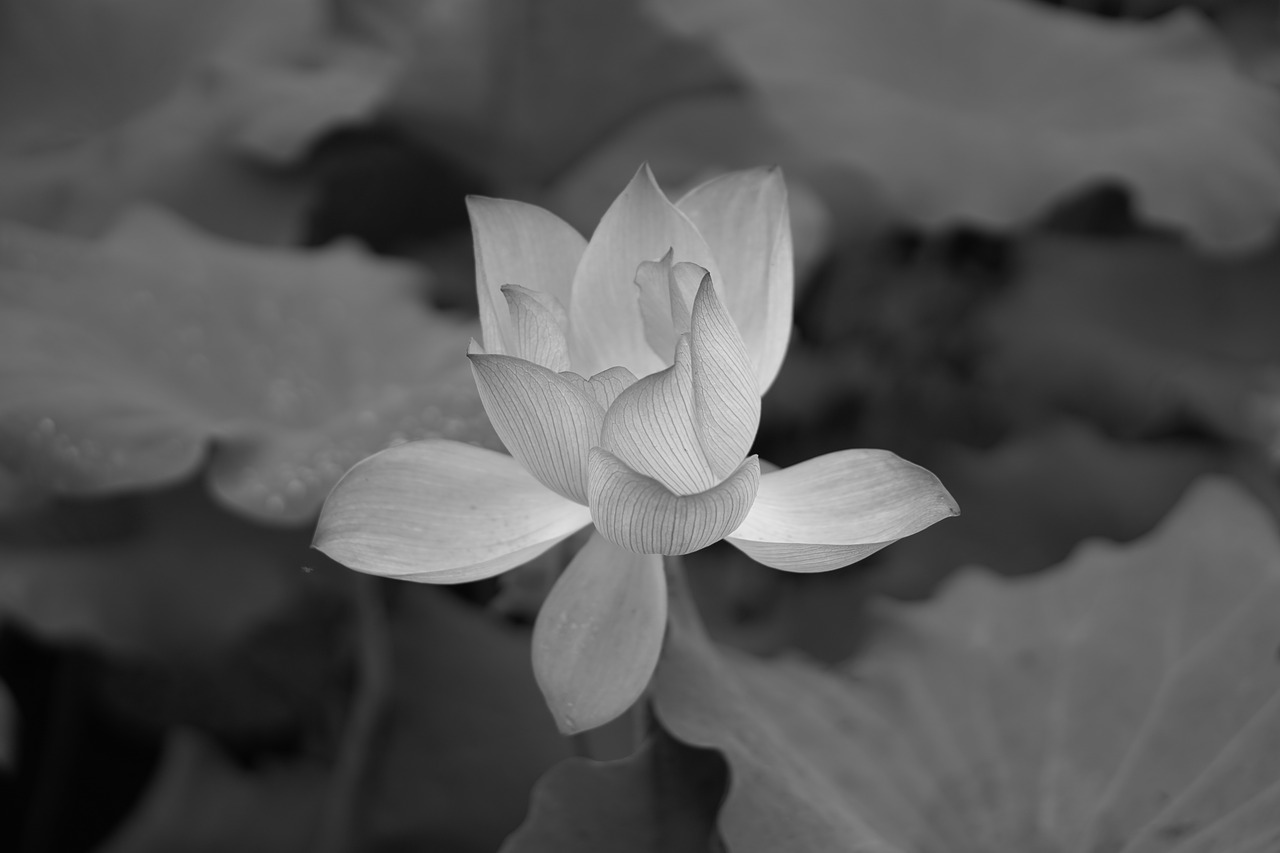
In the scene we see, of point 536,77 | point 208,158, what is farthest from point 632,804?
point 208,158

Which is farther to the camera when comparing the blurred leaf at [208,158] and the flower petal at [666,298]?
the blurred leaf at [208,158]

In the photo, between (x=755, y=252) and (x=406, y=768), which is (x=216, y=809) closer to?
(x=406, y=768)

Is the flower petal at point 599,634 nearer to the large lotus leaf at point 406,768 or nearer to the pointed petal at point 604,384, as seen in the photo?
the pointed petal at point 604,384

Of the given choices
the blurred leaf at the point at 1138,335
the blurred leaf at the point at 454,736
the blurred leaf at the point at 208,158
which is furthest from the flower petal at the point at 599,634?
the blurred leaf at the point at 1138,335

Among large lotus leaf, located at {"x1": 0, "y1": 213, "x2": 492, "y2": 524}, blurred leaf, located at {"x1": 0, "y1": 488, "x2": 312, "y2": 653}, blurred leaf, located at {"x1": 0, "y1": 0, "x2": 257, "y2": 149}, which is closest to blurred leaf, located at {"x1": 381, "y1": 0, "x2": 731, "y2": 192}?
large lotus leaf, located at {"x1": 0, "y1": 213, "x2": 492, "y2": 524}

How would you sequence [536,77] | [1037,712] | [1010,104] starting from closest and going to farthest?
1. [1037,712]
2. [536,77]
3. [1010,104]

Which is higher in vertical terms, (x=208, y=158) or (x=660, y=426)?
(x=660, y=426)
